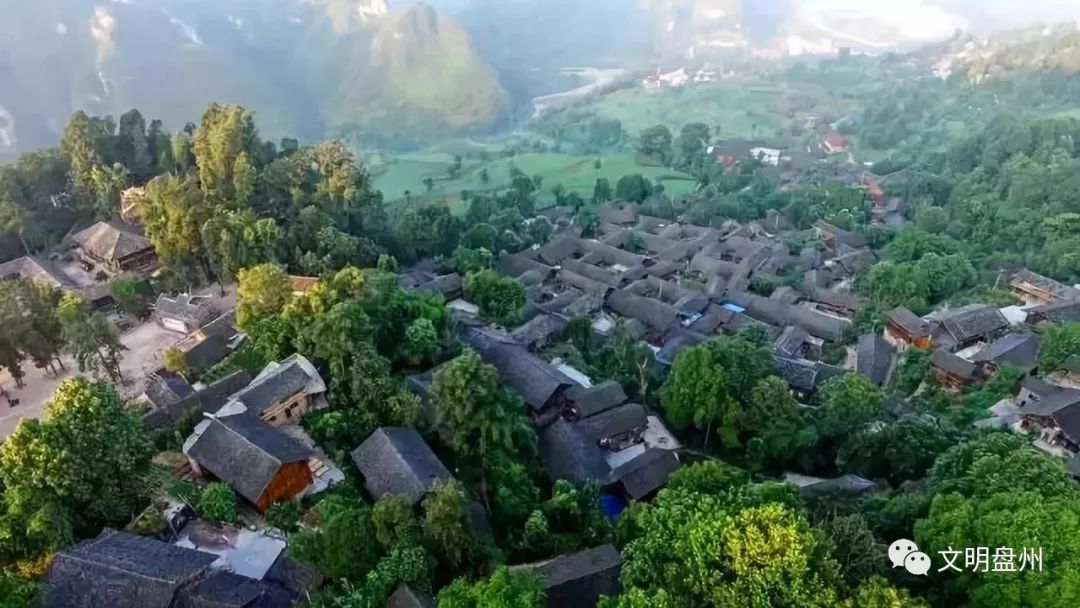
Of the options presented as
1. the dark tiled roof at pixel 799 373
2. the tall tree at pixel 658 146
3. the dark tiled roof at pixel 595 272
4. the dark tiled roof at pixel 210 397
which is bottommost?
the tall tree at pixel 658 146

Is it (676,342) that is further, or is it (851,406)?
(676,342)

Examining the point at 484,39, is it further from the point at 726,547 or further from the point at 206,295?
the point at 726,547

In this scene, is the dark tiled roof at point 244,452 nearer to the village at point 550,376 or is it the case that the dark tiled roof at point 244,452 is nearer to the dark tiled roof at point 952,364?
the village at point 550,376

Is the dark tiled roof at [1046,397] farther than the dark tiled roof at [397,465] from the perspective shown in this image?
Yes

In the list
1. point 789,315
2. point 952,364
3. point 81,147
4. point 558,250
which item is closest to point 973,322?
point 952,364

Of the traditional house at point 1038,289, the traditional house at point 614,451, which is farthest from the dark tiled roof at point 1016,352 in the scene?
the traditional house at point 614,451

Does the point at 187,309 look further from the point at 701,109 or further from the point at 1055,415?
the point at 701,109
